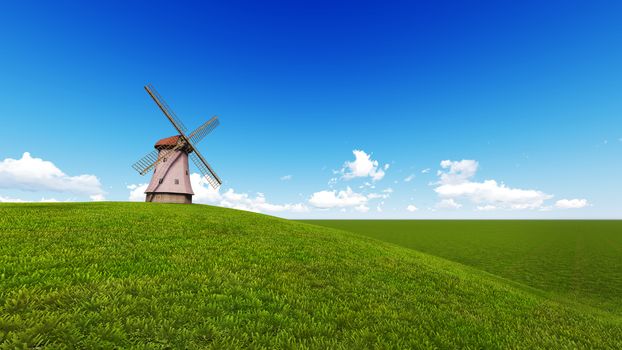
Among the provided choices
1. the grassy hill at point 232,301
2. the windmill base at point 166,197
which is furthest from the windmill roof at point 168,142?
the grassy hill at point 232,301

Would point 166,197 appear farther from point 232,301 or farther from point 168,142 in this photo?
point 232,301

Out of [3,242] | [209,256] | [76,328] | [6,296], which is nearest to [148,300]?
[76,328]

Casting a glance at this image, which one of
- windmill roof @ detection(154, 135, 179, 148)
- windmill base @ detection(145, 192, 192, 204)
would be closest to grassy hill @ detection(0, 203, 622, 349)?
windmill base @ detection(145, 192, 192, 204)

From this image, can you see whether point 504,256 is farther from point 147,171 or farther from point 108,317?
point 147,171

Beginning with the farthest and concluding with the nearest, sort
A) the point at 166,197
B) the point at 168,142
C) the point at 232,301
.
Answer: the point at 168,142 < the point at 166,197 < the point at 232,301

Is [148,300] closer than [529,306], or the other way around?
[148,300]

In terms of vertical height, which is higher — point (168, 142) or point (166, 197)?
point (168, 142)

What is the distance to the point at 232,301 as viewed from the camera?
279 inches

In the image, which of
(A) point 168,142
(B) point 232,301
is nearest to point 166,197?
(A) point 168,142

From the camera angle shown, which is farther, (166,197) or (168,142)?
(168,142)

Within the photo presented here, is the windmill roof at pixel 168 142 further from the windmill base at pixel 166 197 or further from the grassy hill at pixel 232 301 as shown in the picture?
the grassy hill at pixel 232 301

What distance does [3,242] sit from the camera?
10023mm

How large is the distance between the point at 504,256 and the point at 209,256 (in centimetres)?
3770

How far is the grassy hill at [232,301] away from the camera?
5359 mm
